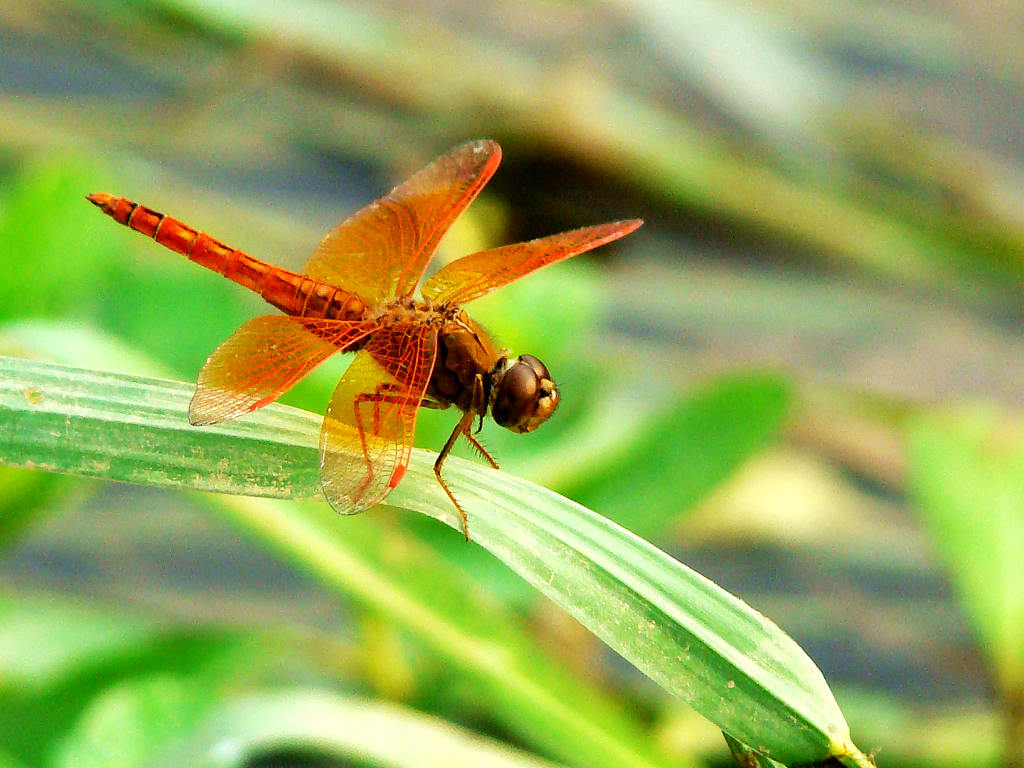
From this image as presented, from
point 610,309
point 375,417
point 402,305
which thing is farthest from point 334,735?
point 610,309

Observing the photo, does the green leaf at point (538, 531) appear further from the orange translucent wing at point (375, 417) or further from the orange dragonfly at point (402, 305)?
the orange dragonfly at point (402, 305)

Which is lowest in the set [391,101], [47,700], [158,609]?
[158,609]

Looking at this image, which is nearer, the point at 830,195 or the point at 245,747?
the point at 245,747

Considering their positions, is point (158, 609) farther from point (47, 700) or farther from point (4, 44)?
point (4, 44)

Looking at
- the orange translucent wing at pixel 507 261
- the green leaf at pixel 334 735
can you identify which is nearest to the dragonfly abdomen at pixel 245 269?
the orange translucent wing at pixel 507 261

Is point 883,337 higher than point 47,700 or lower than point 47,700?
higher

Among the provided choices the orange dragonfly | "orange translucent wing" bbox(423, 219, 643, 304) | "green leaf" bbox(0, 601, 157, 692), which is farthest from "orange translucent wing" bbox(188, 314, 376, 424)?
"green leaf" bbox(0, 601, 157, 692)

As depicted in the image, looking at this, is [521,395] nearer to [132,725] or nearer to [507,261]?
[507,261]

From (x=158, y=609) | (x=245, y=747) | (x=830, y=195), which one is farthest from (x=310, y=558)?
(x=830, y=195)
